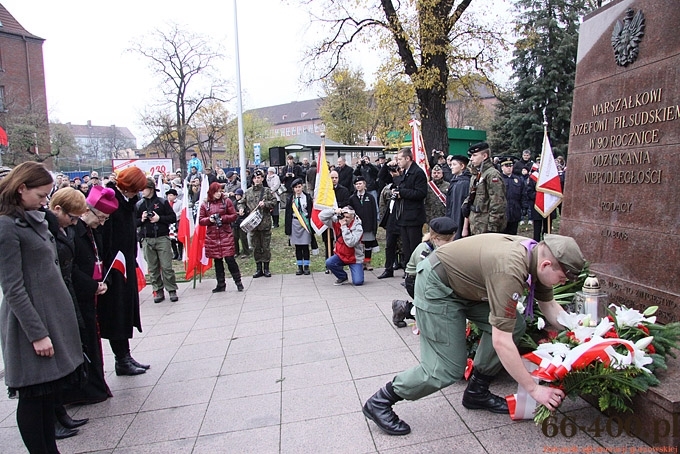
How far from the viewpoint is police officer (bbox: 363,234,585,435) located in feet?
8.36

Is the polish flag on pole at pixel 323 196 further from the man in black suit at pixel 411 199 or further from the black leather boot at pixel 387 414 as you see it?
the black leather boot at pixel 387 414

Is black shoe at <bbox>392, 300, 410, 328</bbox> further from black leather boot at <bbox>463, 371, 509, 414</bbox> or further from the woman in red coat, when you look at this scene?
the woman in red coat

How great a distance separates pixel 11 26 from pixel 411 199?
44748 mm

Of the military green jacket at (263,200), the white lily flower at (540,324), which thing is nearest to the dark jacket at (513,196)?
the military green jacket at (263,200)

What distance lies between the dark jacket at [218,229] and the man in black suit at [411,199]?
2892mm

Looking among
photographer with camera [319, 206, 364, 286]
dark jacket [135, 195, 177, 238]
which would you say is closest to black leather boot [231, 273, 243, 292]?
dark jacket [135, 195, 177, 238]

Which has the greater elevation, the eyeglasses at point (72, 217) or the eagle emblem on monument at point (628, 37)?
the eagle emblem on monument at point (628, 37)

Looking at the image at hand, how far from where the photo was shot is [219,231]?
8.05m

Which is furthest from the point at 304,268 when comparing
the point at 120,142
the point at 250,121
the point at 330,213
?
the point at 120,142

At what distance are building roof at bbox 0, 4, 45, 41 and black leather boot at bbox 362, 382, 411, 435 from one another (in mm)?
46463

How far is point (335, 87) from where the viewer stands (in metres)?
40.5

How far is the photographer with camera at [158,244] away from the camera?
7852 millimetres

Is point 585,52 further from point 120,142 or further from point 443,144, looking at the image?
point 120,142

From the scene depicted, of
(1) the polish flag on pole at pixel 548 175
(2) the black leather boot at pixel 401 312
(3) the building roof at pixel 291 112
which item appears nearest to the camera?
(2) the black leather boot at pixel 401 312
